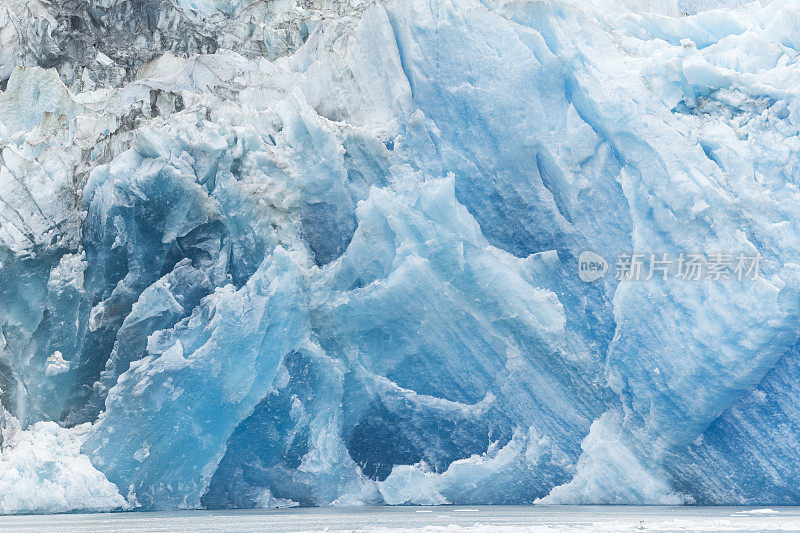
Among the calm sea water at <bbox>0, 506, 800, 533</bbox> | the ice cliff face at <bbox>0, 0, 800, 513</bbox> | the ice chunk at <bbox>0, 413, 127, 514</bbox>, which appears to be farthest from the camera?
the ice cliff face at <bbox>0, 0, 800, 513</bbox>

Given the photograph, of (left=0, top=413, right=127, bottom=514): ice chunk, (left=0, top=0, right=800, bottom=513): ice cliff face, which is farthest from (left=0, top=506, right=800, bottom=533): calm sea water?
(left=0, top=0, right=800, bottom=513): ice cliff face

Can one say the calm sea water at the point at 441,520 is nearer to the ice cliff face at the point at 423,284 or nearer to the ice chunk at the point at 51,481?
the ice chunk at the point at 51,481

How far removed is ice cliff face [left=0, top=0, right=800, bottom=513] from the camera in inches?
258

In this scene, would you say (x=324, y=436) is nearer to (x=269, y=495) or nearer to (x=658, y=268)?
(x=269, y=495)

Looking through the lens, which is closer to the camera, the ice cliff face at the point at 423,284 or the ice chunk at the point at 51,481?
the ice chunk at the point at 51,481

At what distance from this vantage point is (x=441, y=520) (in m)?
5.61

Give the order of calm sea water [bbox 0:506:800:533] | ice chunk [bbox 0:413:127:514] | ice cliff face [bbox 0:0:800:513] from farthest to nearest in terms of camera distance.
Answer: ice cliff face [bbox 0:0:800:513] < ice chunk [bbox 0:413:127:514] < calm sea water [bbox 0:506:800:533]

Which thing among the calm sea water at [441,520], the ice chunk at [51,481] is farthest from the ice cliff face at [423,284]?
the calm sea water at [441,520]

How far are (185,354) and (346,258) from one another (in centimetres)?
139

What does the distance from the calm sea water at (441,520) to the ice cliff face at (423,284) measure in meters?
0.37

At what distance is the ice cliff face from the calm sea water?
1.22ft

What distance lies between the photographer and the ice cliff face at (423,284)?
6547 millimetres

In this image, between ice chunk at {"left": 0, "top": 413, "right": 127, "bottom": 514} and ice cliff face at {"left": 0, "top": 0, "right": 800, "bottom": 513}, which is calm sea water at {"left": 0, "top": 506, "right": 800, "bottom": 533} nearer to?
ice chunk at {"left": 0, "top": 413, "right": 127, "bottom": 514}

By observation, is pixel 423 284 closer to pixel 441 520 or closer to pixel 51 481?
pixel 441 520
